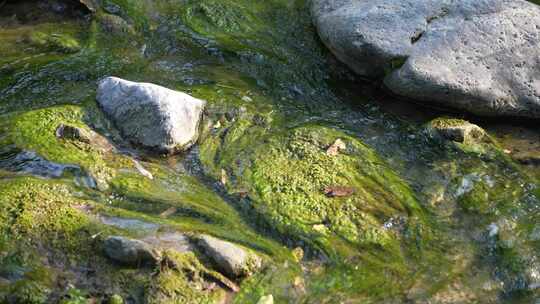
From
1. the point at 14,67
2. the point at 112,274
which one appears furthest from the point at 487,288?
the point at 14,67

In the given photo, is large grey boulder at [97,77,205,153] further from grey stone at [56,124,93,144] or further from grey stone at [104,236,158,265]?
grey stone at [104,236,158,265]

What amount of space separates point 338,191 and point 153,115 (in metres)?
1.83

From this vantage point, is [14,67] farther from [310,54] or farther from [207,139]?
[310,54]

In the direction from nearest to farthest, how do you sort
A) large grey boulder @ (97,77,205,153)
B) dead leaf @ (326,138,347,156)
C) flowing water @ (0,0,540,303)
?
flowing water @ (0,0,540,303) < large grey boulder @ (97,77,205,153) < dead leaf @ (326,138,347,156)

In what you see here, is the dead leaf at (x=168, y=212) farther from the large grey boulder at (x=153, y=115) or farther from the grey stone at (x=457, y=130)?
the grey stone at (x=457, y=130)

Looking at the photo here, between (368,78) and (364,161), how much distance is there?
1.54 meters

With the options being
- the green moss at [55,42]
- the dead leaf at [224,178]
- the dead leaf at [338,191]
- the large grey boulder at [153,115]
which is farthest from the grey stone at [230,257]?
the green moss at [55,42]

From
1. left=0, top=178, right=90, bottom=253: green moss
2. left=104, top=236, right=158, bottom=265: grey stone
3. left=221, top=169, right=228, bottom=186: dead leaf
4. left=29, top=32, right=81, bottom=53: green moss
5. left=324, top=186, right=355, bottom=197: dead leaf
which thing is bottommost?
left=29, top=32, right=81, bottom=53: green moss

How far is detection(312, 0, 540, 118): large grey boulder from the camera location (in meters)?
6.36

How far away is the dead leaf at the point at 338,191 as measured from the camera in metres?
5.17

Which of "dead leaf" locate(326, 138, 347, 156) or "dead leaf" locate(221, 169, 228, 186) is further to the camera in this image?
"dead leaf" locate(326, 138, 347, 156)

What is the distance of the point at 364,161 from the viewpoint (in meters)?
5.67

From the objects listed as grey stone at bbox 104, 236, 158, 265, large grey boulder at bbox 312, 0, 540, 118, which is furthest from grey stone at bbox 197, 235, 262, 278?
large grey boulder at bbox 312, 0, 540, 118

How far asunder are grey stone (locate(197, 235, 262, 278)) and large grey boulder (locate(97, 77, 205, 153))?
53.7 inches
